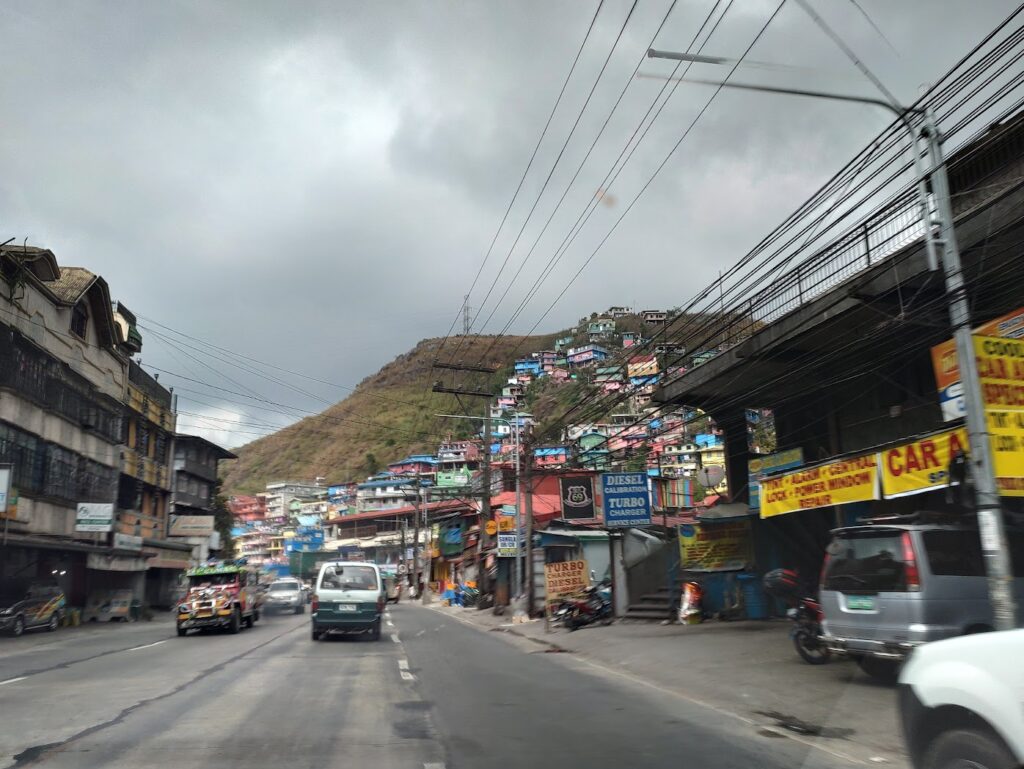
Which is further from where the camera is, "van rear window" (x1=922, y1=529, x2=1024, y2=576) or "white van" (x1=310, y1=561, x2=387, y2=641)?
"white van" (x1=310, y1=561, x2=387, y2=641)

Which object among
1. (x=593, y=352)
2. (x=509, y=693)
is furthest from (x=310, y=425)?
(x=509, y=693)

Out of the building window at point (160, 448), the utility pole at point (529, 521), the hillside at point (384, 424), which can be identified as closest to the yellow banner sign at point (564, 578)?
the utility pole at point (529, 521)

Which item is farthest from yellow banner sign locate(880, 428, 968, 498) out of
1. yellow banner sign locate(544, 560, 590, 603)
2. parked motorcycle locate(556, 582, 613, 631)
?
yellow banner sign locate(544, 560, 590, 603)

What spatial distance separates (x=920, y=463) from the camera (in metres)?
12.9

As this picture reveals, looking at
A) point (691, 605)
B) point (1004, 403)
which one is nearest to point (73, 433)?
point (691, 605)

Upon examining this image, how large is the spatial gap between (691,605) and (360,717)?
13.4m

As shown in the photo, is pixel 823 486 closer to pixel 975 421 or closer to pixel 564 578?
pixel 975 421

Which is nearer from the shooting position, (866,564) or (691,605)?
(866,564)

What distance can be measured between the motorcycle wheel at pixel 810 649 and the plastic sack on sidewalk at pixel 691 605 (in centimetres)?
786

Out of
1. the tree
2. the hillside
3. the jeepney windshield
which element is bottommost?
the jeepney windshield

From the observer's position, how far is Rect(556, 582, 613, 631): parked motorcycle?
2323cm

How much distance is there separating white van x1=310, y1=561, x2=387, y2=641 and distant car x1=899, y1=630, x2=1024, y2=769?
16.3 meters

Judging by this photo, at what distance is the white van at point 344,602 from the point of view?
65.0 ft

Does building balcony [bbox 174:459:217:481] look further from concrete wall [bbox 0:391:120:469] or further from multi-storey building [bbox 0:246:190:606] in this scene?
concrete wall [bbox 0:391:120:469]
